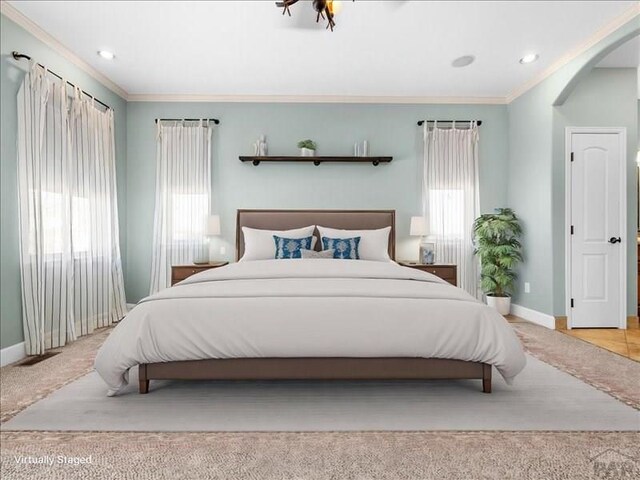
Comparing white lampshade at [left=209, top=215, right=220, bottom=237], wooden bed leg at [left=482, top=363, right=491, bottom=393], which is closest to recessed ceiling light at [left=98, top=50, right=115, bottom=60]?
white lampshade at [left=209, top=215, right=220, bottom=237]

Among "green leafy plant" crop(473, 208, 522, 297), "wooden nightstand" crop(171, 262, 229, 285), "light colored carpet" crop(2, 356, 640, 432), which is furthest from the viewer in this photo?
"green leafy plant" crop(473, 208, 522, 297)

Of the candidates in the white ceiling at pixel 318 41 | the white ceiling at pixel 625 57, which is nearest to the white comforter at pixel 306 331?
the white ceiling at pixel 318 41

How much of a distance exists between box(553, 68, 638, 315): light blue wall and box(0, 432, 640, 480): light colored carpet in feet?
9.01

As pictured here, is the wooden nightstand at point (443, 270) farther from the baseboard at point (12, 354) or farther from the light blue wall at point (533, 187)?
the baseboard at point (12, 354)

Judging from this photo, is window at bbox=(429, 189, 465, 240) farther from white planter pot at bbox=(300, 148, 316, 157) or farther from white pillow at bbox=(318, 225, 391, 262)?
white planter pot at bbox=(300, 148, 316, 157)

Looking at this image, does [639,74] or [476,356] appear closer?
[476,356]

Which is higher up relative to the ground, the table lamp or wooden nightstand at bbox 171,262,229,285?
the table lamp

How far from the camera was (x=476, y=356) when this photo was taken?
2.30 m

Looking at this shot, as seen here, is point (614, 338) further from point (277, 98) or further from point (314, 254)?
point (277, 98)

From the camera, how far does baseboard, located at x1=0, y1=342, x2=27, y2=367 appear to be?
302cm

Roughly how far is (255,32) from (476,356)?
3186 millimetres

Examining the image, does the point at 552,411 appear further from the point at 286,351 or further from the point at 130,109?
the point at 130,109

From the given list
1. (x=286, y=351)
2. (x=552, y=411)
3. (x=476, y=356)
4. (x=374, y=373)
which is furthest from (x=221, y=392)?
(x=552, y=411)

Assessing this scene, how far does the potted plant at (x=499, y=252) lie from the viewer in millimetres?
4707
